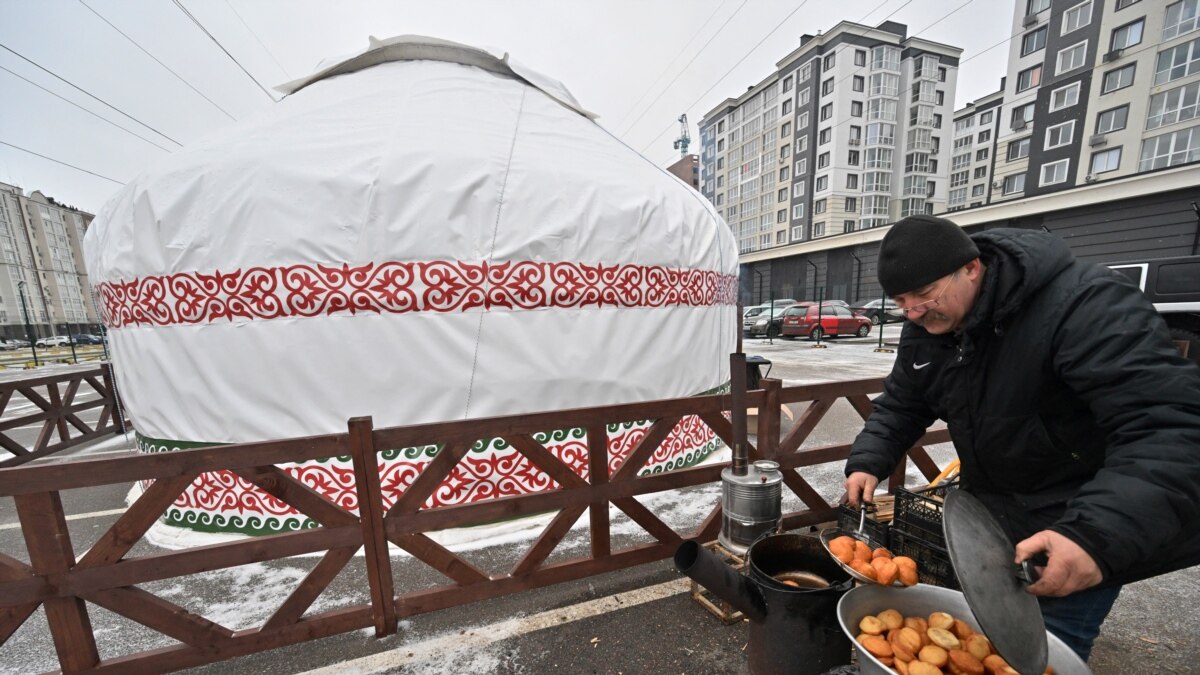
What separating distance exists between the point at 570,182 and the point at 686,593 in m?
3.40

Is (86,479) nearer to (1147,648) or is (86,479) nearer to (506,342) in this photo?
(506,342)

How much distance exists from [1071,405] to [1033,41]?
39027 mm

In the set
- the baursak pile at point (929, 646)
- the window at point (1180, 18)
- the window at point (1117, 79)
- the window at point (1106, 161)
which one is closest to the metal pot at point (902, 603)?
the baursak pile at point (929, 646)

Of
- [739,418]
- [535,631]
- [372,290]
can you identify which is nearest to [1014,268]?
[739,418]

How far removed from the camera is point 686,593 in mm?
2854

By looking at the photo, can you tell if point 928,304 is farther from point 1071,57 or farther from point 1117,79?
point 1071,57

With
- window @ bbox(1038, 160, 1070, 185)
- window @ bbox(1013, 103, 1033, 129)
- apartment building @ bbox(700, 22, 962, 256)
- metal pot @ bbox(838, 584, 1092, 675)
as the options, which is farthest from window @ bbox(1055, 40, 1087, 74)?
metal pot @ bbox(838, 584, 1092, 675)

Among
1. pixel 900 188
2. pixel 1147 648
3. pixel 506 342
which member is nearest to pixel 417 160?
pixel 506 342

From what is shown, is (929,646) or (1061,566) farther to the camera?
(929,646)

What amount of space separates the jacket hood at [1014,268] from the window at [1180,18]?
33320 mm

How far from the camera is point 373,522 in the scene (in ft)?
7.93

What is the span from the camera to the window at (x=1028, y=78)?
87.7 ft

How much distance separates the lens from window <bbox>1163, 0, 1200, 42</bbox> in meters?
19.5

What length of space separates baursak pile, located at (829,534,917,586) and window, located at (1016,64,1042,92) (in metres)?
38.3
